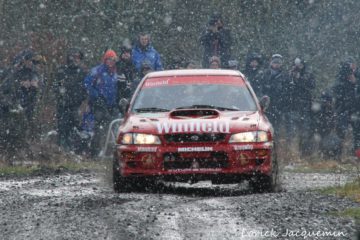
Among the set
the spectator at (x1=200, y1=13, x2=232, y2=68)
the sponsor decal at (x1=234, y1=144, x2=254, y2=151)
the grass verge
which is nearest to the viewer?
the sponsor decal at (x1=234, y1=144, x2=254, y2=151)

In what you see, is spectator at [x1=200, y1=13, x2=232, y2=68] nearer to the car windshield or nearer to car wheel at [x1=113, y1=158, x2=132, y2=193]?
the car windshield

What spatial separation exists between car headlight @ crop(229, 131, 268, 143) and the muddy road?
626 mm

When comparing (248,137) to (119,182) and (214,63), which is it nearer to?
(119,182)

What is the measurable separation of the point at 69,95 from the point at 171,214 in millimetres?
11689

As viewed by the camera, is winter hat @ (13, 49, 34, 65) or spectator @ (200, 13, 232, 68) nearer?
winter hat @ (13, 49, 34, 65)

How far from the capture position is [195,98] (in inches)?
536

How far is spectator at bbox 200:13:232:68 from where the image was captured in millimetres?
22141

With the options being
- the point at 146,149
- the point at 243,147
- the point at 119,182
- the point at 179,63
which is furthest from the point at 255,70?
the point at 146,149

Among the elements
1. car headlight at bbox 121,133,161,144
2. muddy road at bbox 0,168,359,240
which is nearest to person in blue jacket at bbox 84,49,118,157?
muddy road at bbox 0,168,359,240

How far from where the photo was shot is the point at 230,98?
44.9 feet

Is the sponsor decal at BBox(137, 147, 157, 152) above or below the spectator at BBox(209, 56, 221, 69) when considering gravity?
below

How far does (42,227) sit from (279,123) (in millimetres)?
12995

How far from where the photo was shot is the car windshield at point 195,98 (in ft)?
44.1

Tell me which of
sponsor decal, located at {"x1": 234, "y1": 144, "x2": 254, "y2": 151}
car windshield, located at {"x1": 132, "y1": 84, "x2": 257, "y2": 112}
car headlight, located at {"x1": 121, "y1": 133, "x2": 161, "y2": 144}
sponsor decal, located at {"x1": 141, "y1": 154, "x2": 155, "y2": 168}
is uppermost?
car windshield, located at {"x1": 132, "y1": 84, "x2": 257, "y2": 112}
